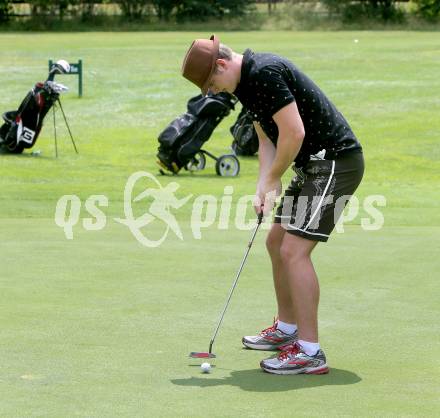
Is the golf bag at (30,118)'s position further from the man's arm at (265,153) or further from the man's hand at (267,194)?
the man's hand at (267,194)

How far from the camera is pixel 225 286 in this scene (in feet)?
24.5

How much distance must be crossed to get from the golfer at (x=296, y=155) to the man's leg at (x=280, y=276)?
83mm

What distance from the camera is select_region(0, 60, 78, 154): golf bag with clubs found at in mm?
17938

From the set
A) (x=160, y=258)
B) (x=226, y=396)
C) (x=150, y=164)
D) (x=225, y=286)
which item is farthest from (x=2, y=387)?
(x=150, y=164)

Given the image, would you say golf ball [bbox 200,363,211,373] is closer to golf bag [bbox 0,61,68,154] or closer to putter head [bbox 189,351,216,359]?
putter head [bbox 189,351,216,359]

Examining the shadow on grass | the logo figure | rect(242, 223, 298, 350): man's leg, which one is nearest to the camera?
the shadow on grass

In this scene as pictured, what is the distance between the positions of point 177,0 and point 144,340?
5564 cm

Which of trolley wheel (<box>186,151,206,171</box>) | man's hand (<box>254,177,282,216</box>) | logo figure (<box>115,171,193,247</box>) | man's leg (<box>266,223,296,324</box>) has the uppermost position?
man's hand (<box>254,177,282,216</box>)

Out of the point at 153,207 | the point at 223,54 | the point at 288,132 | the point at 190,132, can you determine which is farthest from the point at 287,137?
the point at 190,132

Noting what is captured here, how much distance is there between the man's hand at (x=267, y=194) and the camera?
569cm

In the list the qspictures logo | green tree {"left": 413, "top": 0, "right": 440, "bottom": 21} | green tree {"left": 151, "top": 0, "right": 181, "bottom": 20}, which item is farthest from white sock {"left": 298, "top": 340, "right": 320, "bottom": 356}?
green tree {"left": 151, "top": 0, "right": 181, "bottom": 20}

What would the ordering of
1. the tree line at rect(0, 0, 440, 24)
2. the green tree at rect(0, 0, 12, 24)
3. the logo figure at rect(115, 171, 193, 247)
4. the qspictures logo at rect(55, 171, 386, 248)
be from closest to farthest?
1. the logo figure at rect(115, 171, 193, 247)
2. the qspictures logo at rect(55, 171, 386, 248)
3. the tree line at rect(0, 0, 440, 24)
4. the green tree at rect(0, 0, 12, 24)

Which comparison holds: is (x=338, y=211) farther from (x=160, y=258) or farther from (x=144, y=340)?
(x=160, y=258)

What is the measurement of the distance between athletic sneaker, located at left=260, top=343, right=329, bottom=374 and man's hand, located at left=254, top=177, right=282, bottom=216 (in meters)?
0.73
